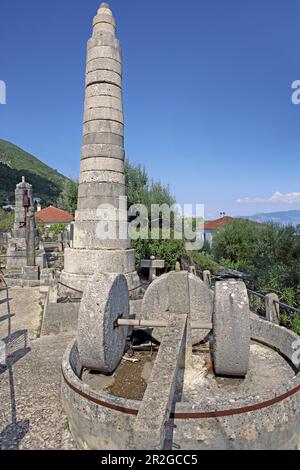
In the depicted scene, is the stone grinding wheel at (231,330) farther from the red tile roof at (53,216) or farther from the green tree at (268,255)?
the red tile roof at (53,216)

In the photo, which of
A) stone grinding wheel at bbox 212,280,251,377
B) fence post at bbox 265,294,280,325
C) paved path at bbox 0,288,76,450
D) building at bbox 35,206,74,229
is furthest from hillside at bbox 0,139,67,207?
stone grinding wheel at bbox 212,280,251,377

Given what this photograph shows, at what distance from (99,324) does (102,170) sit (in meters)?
5.82

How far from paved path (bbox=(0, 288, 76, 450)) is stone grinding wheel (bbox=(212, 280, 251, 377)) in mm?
2008

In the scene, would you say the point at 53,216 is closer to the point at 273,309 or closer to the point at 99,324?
the point at 273,309

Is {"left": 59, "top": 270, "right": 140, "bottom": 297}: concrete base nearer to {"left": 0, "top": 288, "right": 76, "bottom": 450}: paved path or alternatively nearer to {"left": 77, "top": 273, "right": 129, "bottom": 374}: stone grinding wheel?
{"left": 0, "top": 288, "right": 76, "bottom": 450}: paved path

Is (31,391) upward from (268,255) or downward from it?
downward

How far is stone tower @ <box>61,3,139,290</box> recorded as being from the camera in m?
8.91

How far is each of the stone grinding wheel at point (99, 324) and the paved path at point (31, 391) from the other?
0.81 meters

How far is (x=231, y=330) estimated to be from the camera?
4.06 meters

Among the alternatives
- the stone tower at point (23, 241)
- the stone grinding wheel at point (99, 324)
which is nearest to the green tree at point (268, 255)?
the stone grinding wheel at point (99, 324)

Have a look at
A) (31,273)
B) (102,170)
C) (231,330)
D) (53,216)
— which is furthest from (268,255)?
(53,216)

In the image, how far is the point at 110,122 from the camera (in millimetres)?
9195

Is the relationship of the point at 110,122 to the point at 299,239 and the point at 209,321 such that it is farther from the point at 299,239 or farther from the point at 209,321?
the point at 299,239

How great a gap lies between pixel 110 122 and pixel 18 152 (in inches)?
5553
